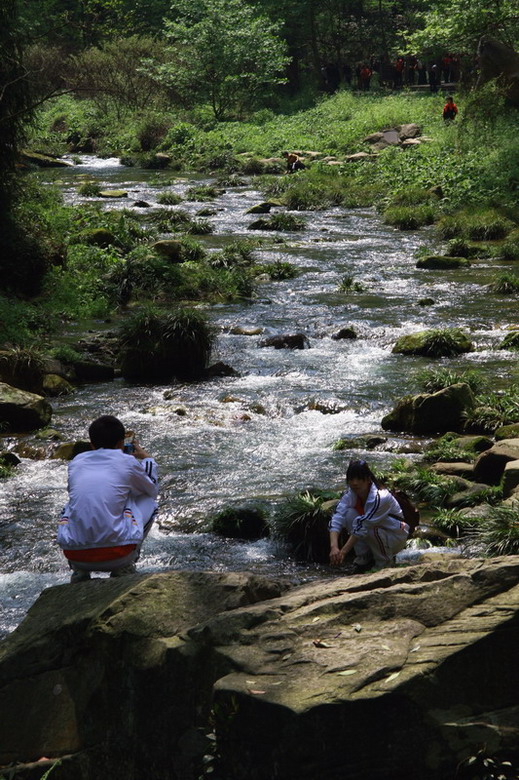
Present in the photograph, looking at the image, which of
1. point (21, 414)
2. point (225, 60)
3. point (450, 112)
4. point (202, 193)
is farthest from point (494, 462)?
point (225, 60)

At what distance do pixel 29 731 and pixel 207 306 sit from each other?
1409 cm

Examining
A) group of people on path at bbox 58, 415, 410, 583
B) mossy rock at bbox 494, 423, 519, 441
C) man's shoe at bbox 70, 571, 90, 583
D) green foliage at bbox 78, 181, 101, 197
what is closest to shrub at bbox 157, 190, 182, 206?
green foliage at bbox 78, 181, 101, 197

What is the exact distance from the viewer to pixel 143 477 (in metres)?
5.85

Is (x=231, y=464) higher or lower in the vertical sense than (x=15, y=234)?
lower

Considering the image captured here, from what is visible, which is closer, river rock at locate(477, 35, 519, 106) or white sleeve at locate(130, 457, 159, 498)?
white sleeve at locate(130, 457, 159, 498)

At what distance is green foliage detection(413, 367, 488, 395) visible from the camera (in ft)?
42.1

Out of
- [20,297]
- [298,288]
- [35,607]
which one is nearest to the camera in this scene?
[35,607]

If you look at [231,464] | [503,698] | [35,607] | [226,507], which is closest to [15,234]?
[231,464]

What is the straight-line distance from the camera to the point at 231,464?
431 inches

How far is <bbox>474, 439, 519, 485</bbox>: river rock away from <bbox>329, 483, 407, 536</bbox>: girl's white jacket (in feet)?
9.80

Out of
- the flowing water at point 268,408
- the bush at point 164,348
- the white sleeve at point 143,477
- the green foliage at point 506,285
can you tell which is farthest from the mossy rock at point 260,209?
the white sleeve at point 143,477

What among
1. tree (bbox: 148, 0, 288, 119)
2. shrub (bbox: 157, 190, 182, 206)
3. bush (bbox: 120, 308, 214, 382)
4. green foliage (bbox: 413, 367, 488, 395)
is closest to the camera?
green foliage (bbox: 413, 367, 488, 395)

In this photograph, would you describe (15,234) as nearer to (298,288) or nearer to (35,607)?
(298,288)

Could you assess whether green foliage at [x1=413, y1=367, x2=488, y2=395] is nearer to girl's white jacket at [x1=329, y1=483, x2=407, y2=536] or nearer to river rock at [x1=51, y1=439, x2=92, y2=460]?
river rock at [x1=51, y1=439, x2=92, y2=460]
